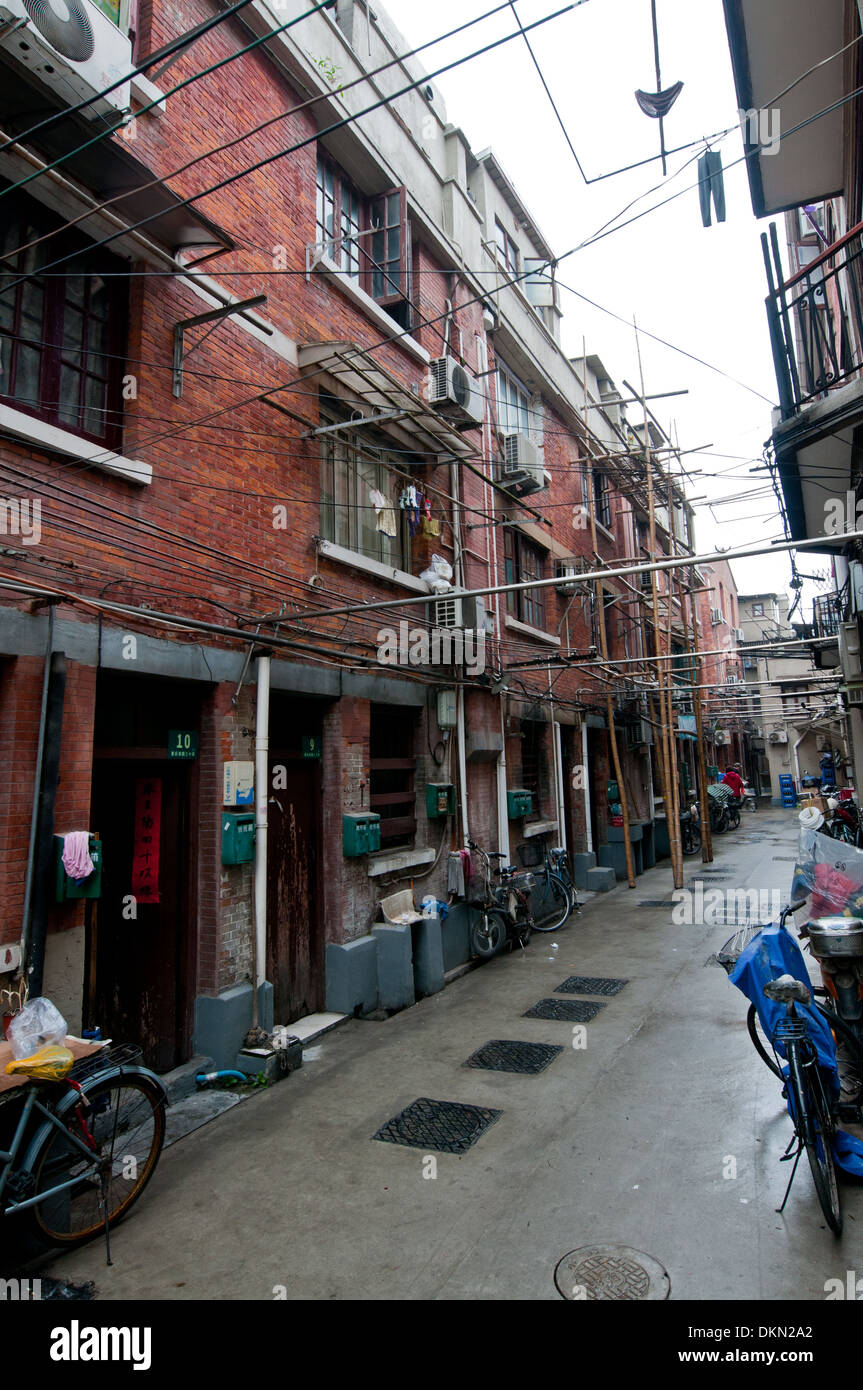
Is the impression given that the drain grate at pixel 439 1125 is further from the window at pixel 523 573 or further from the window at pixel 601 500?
the window at pixel 601 500

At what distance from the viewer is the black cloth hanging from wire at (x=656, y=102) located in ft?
15.7

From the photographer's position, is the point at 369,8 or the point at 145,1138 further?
the point at 369,8

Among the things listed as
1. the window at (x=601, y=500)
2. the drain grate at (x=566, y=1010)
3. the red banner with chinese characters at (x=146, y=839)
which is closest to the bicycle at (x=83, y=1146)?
the red banner with chinese characters at (x=146, y=839)

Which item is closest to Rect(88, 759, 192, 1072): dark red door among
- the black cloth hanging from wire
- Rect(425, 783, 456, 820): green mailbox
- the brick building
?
the brick building

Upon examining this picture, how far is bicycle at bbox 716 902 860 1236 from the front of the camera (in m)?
3.90

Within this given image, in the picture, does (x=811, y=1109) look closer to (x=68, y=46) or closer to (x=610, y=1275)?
(x=610, y=1275)

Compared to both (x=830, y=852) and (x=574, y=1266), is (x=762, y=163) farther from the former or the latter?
(x=574, y=1266)

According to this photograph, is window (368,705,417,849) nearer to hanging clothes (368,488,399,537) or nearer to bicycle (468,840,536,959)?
bicycle (468,840,536,959)

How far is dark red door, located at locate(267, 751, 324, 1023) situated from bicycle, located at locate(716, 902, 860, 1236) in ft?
14.1

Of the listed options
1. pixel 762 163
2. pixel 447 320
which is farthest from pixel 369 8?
pixel 762 163

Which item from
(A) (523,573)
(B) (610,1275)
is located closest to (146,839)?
(B) (610,1275)
